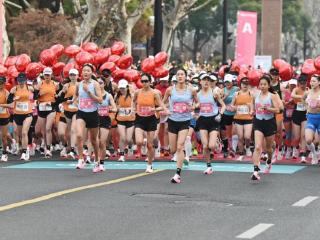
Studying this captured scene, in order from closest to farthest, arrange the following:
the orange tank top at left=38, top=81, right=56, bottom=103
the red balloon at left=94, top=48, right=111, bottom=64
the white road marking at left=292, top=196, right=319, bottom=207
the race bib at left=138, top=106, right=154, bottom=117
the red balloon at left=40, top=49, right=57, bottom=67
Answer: the white road marking at left=292, top=196, right=319, bottom=207
the race bib at left=138, top=106, right=154, bottom=117
the orange tank top at left=38, top=81, right=56, bottom=103
the red balloon at left=40, top=49, right=57, bottom=67
the red balloon at left=94, top=48, right=111, bottom=64

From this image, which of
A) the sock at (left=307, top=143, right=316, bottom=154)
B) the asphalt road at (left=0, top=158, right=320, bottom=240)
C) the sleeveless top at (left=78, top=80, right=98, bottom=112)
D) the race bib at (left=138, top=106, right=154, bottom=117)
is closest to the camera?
the asphalt road at (left=0, top=158, right=320, bottom=240)

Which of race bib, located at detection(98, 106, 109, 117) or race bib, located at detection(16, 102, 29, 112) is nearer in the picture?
race bib, located at detection(98, 106, 109, 117)

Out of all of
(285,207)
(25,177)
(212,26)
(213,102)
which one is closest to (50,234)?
(285,207)

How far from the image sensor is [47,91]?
71.8 feet

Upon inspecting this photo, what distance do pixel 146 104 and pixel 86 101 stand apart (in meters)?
1.18

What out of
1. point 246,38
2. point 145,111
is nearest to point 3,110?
point 145,111

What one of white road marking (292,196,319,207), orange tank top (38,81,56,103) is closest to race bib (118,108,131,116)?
orange tank top (38,81,56,103)

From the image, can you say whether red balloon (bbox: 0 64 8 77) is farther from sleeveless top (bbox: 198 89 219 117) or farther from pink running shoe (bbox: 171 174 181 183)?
pink running shoe (bbox: 171 174 181 183)

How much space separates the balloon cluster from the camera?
22.4 metres

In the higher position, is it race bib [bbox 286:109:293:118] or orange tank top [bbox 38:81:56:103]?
orange tank top [bbox 38:81:56:103]

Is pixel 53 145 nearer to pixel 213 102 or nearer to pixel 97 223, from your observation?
pixel 213 102

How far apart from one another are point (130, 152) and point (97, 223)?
1109 cm

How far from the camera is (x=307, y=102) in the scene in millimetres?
19797

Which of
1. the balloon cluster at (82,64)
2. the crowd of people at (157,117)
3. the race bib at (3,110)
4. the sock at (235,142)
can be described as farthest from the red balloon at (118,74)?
the sock at (235,142)
